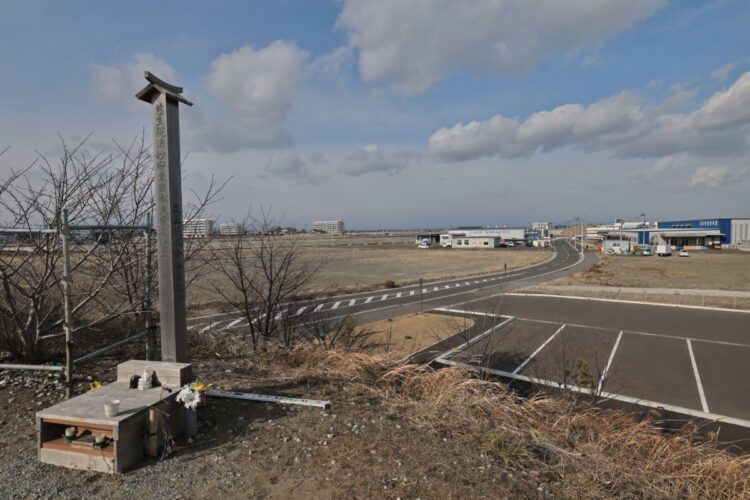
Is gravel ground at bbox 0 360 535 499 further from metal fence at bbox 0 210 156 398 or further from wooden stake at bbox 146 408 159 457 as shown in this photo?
metal fence at bbox 0 210 156 398

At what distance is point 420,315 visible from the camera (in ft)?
61.0

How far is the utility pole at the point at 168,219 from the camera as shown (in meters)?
3.87

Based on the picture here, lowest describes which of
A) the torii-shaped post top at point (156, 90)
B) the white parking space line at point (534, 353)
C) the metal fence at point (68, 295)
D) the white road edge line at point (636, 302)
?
the white road edge line at point (636, 302)

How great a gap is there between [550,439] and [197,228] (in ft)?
20.6

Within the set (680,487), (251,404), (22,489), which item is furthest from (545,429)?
(22,489)

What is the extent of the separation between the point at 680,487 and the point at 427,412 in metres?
2.22

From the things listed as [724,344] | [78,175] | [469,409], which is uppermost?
[78,175]

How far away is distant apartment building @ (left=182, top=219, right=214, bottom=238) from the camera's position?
6868mm

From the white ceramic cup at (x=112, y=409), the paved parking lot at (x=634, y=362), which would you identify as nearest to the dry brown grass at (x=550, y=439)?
the paved parking lot at (x=634, y=362)

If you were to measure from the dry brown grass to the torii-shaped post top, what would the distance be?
3495 millimetres

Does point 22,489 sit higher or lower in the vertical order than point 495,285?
higher

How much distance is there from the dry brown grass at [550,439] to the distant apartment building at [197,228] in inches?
123

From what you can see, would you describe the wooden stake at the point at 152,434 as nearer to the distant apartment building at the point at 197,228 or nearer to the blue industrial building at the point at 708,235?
the distant apartment building at the point at 197,228

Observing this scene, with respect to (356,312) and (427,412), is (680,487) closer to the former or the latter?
(427,412)
